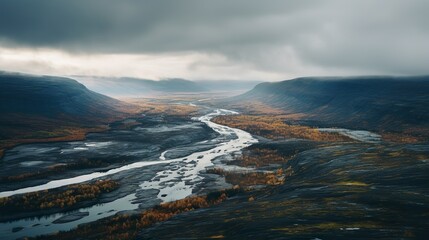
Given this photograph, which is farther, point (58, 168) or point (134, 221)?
point (58, 168)

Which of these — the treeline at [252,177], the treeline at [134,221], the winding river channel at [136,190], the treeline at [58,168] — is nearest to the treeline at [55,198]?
the winding river channel at [136,190]

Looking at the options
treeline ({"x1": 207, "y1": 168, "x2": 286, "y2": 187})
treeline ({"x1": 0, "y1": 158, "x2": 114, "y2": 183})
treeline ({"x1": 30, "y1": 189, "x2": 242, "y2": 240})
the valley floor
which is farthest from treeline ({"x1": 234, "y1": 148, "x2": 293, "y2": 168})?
treeline ({"x1": 0, "y1": 158, "x2": 114, "y2": 183})

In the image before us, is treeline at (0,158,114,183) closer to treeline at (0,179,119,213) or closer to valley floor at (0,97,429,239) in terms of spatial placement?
valley floor at (0,97,429,239)

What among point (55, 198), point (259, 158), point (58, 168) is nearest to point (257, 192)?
point (55, 198)

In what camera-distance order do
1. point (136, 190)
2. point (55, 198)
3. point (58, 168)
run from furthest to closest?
point (58, 168)
point (136, 190)
point (55, 198)

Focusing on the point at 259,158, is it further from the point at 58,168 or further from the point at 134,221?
the point at 134,221

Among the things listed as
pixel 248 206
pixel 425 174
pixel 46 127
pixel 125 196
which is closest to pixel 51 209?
pixel 125 196
